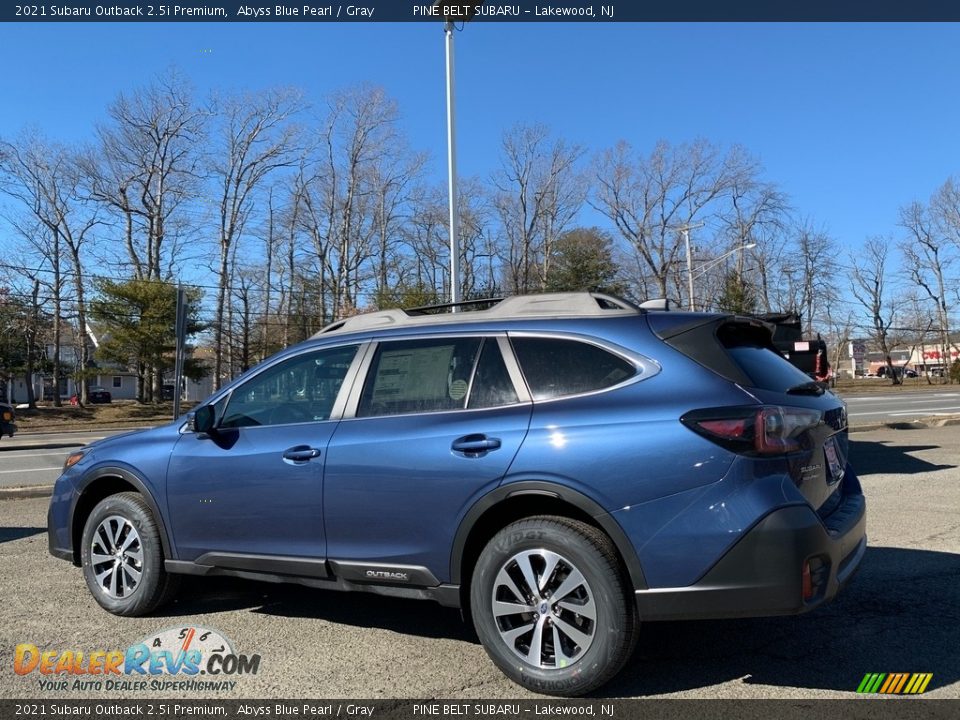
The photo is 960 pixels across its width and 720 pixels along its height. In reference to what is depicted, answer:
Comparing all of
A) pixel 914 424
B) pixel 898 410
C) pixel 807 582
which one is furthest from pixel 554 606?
pixel 898 410

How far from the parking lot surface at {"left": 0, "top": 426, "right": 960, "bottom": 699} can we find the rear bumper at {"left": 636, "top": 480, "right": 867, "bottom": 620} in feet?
1.78

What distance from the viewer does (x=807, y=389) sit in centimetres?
379

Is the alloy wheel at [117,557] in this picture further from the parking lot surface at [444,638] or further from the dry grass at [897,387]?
the dry grass at [897,387]

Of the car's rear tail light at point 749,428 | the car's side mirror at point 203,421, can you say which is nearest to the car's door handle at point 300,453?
the car's side mirror at point 203,421

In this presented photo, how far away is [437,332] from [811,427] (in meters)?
1.88

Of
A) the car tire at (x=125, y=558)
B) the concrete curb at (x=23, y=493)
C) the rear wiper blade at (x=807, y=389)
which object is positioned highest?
the rear wiper blade at (x=807, y=389)

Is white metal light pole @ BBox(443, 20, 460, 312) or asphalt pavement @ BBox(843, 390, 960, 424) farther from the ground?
white metal light pole @ BBox(443, 20, 460, 312)

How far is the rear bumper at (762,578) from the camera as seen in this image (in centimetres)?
308

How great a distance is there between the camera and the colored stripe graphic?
3.44 meters

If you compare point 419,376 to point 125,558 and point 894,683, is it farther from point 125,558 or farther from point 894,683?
point 894,683

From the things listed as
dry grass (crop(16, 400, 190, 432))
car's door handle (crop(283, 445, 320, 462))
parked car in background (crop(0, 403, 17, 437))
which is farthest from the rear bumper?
dry grass (crop(16, 400, 190, 432))

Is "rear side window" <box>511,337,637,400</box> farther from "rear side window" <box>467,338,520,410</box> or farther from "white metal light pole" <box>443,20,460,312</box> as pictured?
"white metal light pole" <box>443,20,460,312</box>

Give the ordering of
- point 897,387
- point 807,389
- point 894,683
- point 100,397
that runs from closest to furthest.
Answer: point 894,683 → point 807,389 → point 100,397 → point 897,387

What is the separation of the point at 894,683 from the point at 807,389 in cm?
138
